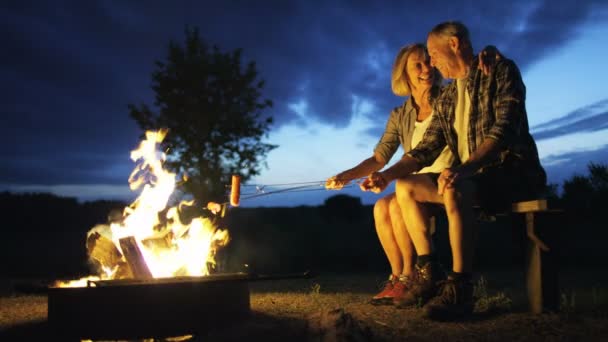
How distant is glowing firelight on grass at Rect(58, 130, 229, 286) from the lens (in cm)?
418

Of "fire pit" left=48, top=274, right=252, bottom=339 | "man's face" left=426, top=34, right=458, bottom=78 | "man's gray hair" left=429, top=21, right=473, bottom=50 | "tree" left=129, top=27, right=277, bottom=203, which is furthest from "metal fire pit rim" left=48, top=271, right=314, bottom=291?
"tree" left=129, top=27, right=277, bottom=203

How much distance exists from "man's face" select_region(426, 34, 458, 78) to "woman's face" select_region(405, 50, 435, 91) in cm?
→ 57

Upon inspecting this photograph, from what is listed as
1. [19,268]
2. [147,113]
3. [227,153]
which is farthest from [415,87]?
[19,268]

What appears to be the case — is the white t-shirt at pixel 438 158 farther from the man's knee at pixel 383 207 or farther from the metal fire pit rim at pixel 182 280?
the metal fire pit rim at pixel 182 280

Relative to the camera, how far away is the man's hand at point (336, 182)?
457 cm

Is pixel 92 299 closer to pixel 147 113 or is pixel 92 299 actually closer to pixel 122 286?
pixel 122 286

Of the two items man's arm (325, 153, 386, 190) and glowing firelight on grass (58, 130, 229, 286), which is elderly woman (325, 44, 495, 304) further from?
glowing firelight on grass (58, 130, 229, 286)

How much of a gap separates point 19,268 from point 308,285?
678 cm

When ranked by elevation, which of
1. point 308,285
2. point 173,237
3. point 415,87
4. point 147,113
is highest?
point 147,113

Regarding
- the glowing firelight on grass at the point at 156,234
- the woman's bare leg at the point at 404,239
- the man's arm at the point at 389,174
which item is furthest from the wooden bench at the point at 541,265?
the glowing firelight on grass at the point at 156,234

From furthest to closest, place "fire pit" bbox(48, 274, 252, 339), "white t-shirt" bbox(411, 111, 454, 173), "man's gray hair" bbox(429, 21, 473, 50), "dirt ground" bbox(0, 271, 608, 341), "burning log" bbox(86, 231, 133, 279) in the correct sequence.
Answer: "white t-shirt" bbox(411, 111, 454, 173) < "burning log" bbox(86, 231, 133, 279) < "man's gray hair" bbox(429, 21, 473, 50) < "fire pit" bbox(48, 274, 252, 339) < "dirt ground" bbox(0, 271, 608, 341)

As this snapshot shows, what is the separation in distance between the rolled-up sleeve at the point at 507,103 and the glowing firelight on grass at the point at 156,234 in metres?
2.34

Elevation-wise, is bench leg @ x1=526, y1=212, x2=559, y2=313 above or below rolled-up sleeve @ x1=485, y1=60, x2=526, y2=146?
below

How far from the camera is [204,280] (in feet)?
11.1
